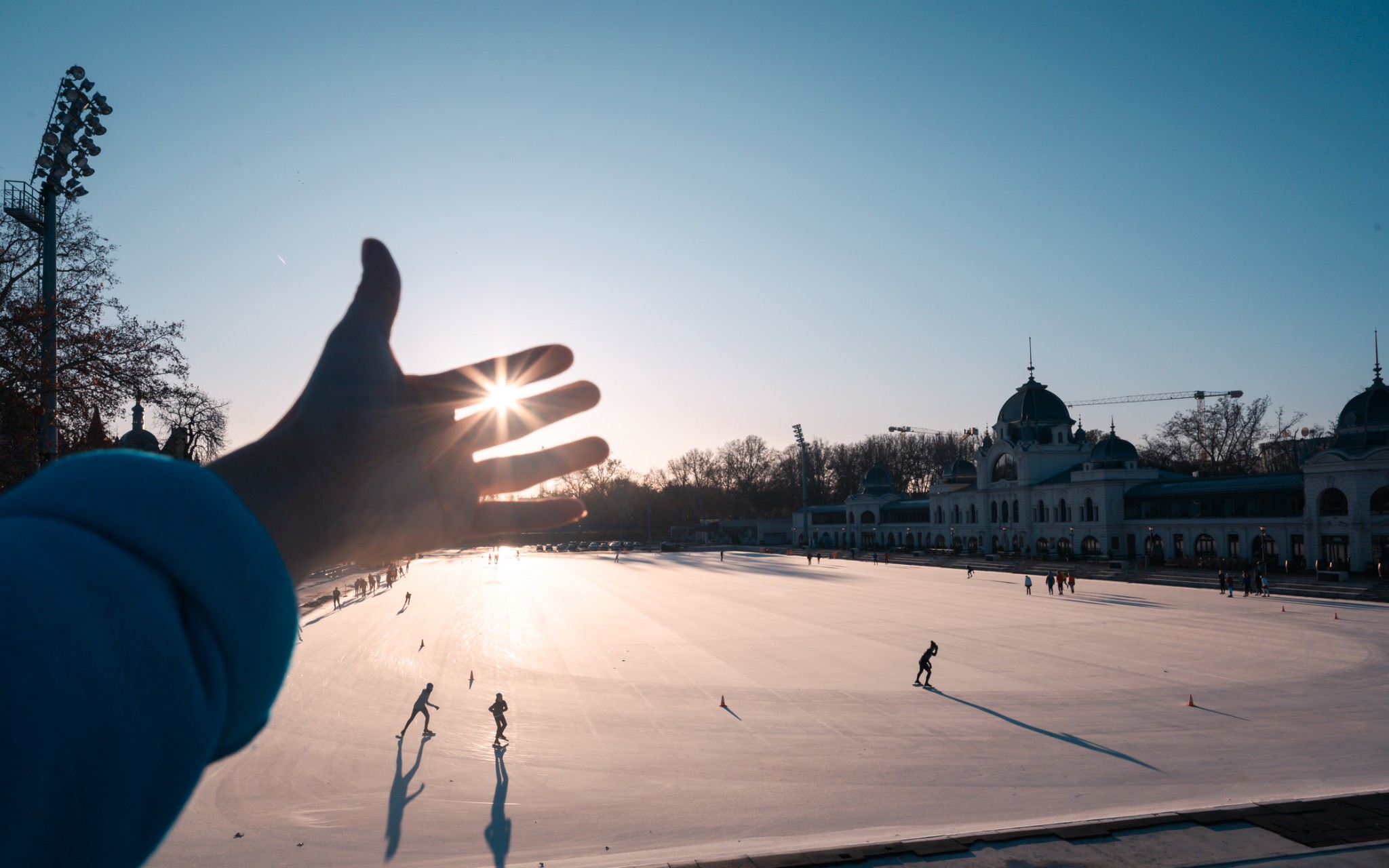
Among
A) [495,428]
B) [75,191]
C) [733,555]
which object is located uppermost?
[75,191]

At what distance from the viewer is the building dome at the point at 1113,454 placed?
74.2 m

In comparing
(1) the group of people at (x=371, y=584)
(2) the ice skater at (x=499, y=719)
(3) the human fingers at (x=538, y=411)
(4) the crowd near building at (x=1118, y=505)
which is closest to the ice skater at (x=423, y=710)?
(2) the ice skater at (x=499, y=719)

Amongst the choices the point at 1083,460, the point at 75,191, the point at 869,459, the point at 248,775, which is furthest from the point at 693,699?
the point at 869,459

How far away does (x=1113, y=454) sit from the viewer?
74750 mm

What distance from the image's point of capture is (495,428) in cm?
241

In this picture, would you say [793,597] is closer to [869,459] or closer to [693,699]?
[693,699]

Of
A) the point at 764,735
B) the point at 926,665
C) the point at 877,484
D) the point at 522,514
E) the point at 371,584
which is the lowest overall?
the point at 764,735

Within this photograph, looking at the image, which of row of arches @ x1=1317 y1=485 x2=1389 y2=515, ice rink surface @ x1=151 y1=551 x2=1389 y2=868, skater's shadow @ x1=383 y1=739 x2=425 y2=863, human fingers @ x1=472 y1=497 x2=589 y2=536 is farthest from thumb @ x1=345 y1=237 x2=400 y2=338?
row of arches @ x1=1317 y1=485 x2=1389 y2=515

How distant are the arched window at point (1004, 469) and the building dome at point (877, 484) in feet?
74.6

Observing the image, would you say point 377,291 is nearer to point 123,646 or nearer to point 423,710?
point 123,646

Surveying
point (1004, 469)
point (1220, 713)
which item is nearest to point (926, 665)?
point (1220, 713)

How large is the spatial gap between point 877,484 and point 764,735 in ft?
321

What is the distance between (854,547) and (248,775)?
3748 inches

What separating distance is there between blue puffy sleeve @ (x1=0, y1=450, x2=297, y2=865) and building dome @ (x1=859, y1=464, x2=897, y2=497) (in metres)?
113
